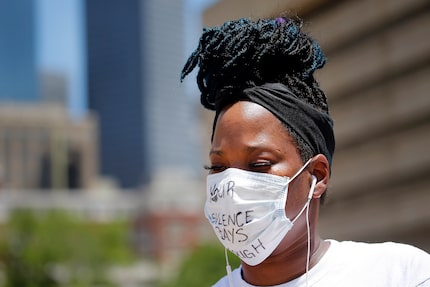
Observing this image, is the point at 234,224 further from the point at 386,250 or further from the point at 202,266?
the point at 202,266

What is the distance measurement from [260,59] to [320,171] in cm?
35

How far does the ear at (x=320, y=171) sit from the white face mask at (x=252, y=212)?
3cm

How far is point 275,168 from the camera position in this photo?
2.20 m

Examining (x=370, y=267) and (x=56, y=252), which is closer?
(x=370, y=267)

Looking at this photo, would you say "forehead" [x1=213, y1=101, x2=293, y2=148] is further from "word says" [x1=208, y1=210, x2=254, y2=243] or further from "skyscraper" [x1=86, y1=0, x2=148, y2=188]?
"skyscraper" [x1=86, y1=0, x2=148, y2=188]

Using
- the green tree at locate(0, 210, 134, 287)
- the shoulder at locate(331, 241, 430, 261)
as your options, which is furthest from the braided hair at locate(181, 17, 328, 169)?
the green tree at locate(0, 210, 134, 287)

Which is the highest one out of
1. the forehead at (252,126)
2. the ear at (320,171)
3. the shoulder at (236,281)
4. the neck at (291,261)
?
the forehead at (252,126)

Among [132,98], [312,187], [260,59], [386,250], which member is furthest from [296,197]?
[132,98]

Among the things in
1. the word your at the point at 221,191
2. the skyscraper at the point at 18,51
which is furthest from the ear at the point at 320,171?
the skyscraper at the point at 18,51

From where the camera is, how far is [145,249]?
8731cm

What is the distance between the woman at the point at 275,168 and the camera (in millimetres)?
2188

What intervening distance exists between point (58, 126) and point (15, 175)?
9.97 metres

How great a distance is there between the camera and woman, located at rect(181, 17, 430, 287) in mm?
2188

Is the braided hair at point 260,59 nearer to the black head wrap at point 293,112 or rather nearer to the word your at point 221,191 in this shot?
the black head wrap at point 293,112
